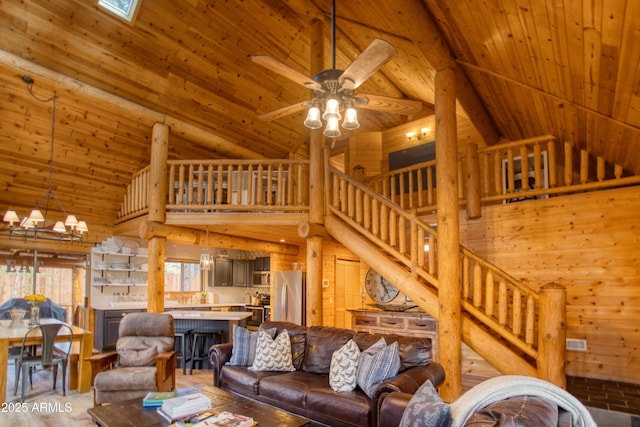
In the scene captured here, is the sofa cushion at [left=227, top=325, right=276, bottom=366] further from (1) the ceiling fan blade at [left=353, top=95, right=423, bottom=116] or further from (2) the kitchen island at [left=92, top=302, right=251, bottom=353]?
(1) the ceiling fan blade at [left=353, top=95, right=423, bottom=116]

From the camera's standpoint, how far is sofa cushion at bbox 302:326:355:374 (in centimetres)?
416

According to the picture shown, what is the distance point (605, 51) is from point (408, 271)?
3.14 meters

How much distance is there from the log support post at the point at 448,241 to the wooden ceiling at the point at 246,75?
0.46m

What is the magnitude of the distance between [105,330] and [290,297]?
3618 millimetres

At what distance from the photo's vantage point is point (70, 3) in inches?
209

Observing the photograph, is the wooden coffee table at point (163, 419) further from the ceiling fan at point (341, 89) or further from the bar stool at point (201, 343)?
the bar stool at point (201, 343)

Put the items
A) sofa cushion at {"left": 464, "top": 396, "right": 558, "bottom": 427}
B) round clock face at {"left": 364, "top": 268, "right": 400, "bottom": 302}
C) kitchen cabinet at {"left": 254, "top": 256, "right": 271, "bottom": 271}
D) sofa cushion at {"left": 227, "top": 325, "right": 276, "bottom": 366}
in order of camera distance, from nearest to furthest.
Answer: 1. sofa cushion at {"left": 464, "top": 396, "right": 558, "bottom": 427}
2. sofa cushion at {"left": 227, "top": 325, "right": 276, "bottom": 366}
3. round clock face at {"left": 364, "top": 268, "right": 400, "bottom": 302}
4. kitchen cabinet at {"left": 254, "top": 256, "right": 271, "bottom": 271}

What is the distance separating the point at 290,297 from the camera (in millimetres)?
8492

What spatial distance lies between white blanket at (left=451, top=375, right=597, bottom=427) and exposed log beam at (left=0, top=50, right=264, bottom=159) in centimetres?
641

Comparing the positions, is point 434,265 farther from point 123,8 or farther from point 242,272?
point 242,272

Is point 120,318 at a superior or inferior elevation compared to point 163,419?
inferior

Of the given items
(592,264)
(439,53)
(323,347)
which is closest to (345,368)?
(323,347)

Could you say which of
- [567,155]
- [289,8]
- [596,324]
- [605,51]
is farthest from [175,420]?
[289,8]

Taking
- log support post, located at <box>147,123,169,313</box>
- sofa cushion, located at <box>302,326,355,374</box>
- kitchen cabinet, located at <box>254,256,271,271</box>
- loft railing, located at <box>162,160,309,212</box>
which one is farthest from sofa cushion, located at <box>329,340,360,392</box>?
kitchen cabinet, located at <box>254,256,271,271</box>
